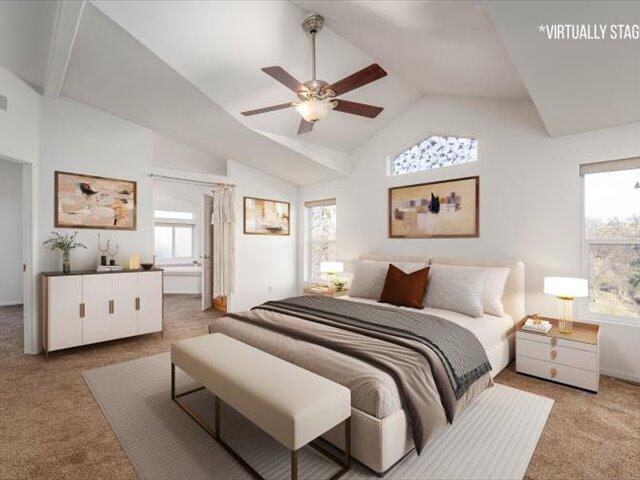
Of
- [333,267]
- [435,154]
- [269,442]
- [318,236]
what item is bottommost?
[269,442]

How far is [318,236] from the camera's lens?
5.90 meters

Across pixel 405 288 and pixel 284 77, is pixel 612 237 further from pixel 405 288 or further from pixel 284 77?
pixel 284 77

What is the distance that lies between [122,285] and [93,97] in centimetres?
220

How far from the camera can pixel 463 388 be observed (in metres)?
2.10

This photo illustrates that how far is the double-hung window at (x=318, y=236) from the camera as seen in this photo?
5.65m

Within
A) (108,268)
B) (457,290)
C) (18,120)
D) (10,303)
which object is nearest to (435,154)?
(457,290)

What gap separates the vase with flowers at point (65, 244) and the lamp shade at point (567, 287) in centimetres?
497

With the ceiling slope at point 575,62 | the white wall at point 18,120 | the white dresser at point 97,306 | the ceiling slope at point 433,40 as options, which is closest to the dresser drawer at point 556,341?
the ceiling slope at point 575,62

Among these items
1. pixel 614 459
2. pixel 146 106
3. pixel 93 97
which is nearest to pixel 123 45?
pixel 146 106

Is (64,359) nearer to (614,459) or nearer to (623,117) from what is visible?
(614,459)

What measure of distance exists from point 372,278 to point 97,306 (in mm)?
3202

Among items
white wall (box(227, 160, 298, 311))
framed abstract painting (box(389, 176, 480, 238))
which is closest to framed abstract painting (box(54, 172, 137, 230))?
white wall (box(227, 160, 298, 311))

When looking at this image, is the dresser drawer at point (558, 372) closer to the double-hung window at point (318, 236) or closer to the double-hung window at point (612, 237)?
the double-hung window at point (612, 237)

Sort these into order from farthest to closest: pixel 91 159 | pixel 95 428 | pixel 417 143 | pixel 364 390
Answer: pixel 417 143
pixel 91 159
pixel 95 428
pixel 364 390
